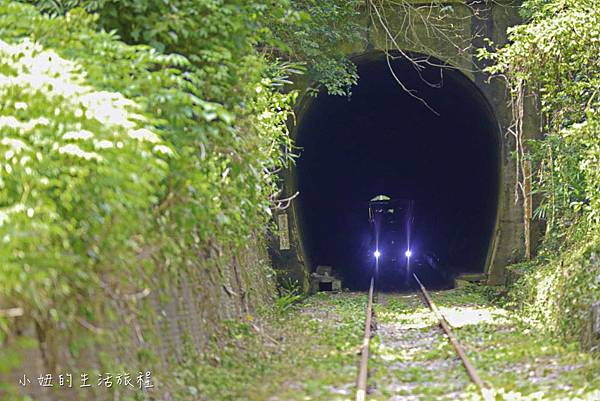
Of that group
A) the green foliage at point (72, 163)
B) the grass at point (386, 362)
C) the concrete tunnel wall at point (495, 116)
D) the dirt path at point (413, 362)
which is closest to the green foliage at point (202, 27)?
the green foliage at point (72, 163)

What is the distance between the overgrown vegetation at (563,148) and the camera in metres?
10.3

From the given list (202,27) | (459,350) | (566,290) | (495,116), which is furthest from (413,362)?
(495,116)

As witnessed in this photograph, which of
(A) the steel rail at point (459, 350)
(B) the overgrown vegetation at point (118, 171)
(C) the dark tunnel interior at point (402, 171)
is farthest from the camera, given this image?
(C) the dark tunnel interior at point (402, 171)

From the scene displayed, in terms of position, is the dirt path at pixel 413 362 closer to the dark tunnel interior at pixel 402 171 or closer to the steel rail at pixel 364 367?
the steel rail at pixel 364 367

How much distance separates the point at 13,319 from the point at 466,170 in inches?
724

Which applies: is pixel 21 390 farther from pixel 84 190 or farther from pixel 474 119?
pixel 474 119

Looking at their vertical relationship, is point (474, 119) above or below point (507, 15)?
below

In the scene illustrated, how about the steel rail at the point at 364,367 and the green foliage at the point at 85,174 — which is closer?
the green foliage at the point at 85,174

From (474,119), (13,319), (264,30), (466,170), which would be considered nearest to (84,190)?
(13,319)

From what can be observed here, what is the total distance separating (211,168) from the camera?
755 centimetres

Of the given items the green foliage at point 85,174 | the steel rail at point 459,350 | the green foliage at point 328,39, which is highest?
the green foliage at point 328,39

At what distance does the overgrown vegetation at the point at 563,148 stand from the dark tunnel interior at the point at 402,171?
315 cm

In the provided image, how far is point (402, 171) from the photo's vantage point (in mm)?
25562

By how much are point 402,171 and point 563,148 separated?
12943 millimetres
